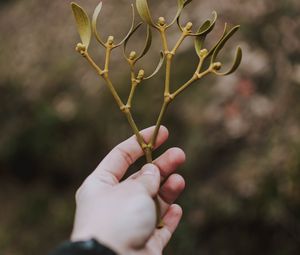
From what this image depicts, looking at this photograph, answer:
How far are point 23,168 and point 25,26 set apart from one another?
3.28 feet

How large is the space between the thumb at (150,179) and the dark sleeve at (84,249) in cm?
16

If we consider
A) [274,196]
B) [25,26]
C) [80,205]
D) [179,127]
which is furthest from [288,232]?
[25,26]

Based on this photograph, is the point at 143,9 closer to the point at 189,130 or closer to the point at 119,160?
the point at 119,160

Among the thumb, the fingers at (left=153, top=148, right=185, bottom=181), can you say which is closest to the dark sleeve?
the thumb

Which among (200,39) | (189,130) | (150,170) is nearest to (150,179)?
(150,170)

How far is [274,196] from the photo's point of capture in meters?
2.08

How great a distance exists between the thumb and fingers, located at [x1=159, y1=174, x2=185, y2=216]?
0.38ft

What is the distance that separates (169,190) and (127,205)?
0.73 feet

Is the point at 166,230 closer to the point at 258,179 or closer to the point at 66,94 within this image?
the point at 258,179

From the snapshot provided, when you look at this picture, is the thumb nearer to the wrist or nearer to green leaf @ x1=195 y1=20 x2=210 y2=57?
the wrist

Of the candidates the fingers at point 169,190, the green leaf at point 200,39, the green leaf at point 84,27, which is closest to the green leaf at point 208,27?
the green leaf at point 200,39

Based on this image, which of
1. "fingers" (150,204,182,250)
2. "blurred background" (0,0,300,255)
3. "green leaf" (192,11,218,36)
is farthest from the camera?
"blurred background" (0,0,300,255)

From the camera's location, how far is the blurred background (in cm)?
214

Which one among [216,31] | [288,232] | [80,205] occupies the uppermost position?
[80,205]
